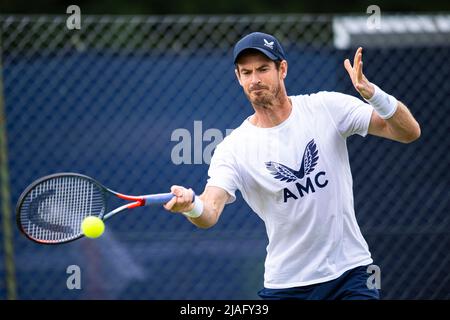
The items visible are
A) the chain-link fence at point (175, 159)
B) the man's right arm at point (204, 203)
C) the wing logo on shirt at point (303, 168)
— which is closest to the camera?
the man's right arm at point (204, 203)

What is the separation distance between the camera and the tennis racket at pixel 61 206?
4.40 meters

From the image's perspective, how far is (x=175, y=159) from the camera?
5906mm

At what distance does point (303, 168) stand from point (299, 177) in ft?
0.15

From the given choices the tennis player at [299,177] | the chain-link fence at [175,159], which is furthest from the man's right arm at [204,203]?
the chain-link fence at [175,159]

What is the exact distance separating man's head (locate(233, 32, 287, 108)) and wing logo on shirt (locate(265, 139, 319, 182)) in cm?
29

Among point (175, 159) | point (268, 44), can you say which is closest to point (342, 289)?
point (268, 44)

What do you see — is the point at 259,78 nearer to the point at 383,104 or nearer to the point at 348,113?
the point at 348,113

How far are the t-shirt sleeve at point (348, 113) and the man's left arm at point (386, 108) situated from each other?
74mm

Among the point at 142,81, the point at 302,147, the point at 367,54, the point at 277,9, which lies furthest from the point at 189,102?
the point at 277,9

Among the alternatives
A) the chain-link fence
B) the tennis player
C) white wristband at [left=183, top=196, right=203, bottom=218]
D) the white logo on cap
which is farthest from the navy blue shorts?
the chain-link fence

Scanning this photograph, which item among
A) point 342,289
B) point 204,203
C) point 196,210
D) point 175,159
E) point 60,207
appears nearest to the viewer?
point 196,210

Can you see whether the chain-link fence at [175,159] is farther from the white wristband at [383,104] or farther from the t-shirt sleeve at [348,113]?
the white wristband at [383,104]
